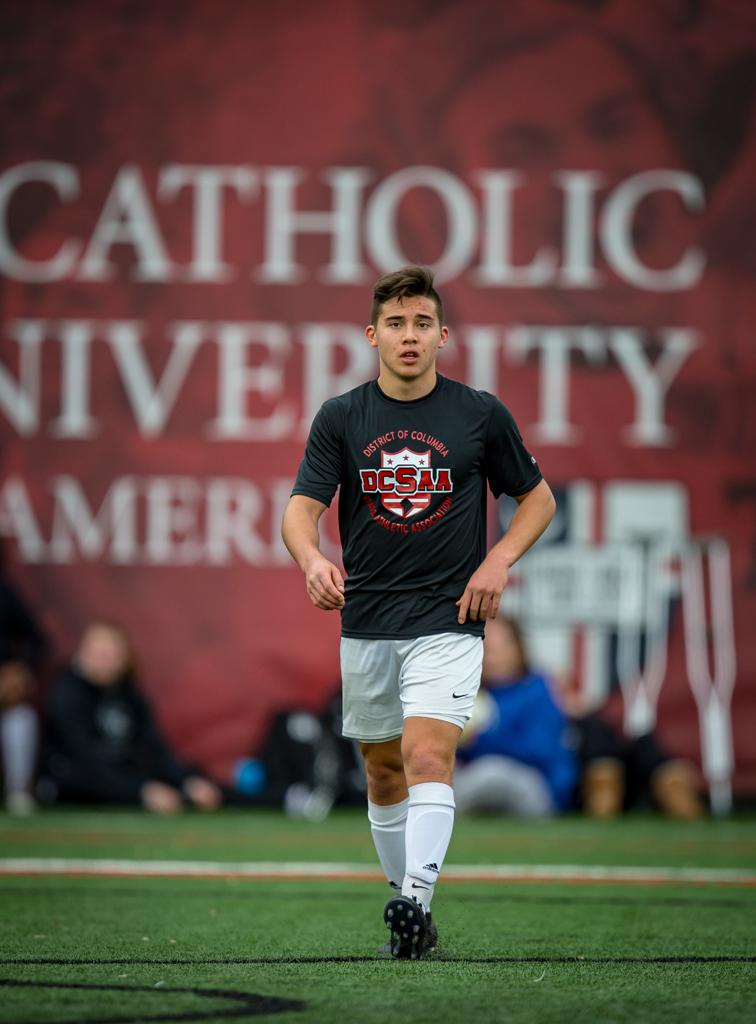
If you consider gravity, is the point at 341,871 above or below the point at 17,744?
below

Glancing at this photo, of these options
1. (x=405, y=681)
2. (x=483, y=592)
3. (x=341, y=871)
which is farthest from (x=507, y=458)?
(x=341, y=871)

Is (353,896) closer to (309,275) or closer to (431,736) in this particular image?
(431,736)

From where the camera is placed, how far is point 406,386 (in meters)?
4.47

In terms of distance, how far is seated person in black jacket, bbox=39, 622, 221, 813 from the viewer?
1014cm

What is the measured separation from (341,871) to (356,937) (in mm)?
2137

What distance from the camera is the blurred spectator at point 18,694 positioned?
1044cm

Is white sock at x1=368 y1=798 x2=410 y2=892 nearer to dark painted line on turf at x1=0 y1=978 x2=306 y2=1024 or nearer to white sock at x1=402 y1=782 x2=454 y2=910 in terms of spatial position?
white sock at x1=402 y1=782 x2=454 y2=910

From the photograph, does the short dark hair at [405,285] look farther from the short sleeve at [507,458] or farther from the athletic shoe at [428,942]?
the athletic shoe at [428,942]

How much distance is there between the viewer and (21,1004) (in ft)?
11.2

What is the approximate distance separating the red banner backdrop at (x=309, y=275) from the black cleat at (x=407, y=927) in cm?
653

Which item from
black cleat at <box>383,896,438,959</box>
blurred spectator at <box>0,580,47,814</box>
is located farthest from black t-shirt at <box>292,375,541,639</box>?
blurred spectator at <box>0,580,47,814</box>

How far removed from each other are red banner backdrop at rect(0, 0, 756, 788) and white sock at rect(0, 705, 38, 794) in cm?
62

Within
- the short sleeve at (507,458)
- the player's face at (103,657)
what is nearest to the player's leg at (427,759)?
the short sleeve at (507,458)

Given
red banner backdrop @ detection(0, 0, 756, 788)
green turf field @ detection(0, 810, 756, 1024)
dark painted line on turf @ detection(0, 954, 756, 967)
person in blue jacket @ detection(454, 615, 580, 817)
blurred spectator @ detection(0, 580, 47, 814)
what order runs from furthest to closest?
red banner backdrop @ detection(0, 0, 756, 788) → blurred spectator @ detection(0, 580, 47, 814) → person in blue jacket @ detection(454, 615, 580, 817) → dark painted line on turf @ detection(0, 954, 756, 967) → green turf field @ detection(0, 810, 756, 1024)
